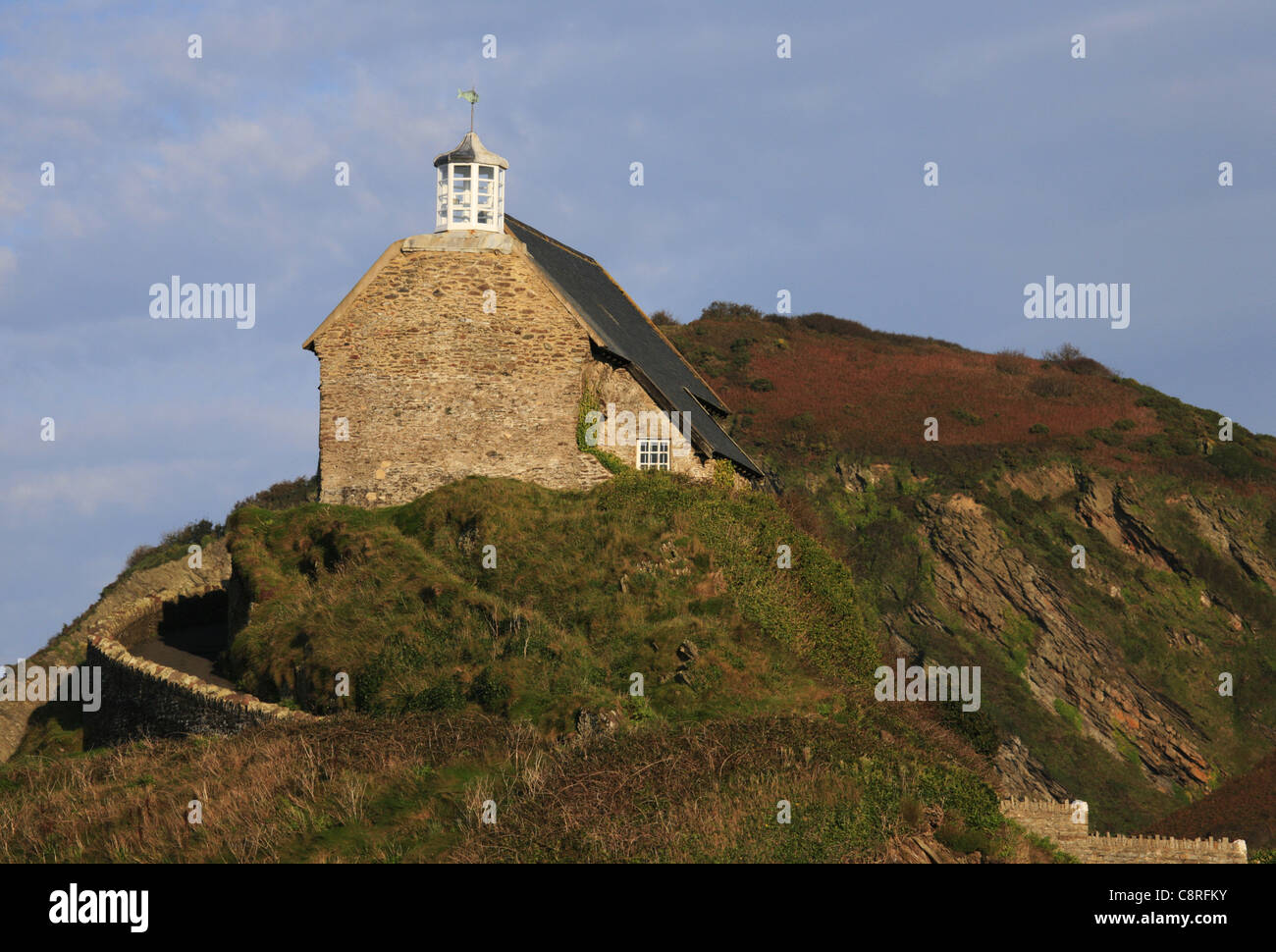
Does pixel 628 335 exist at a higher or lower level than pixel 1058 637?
higher

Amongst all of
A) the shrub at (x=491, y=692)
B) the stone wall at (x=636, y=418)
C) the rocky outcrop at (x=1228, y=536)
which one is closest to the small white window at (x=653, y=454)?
the stone wall at (x=636, y=418)

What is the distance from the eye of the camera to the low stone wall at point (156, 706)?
87.4ft

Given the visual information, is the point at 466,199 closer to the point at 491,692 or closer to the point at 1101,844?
the point at 491,692

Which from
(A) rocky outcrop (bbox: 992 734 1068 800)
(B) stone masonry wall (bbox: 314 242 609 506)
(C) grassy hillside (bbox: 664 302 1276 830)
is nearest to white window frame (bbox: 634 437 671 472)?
(B) stone masonry wall (bbox: 314 242 609 506)

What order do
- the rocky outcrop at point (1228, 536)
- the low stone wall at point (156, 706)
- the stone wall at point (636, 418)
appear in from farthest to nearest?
1. the rocky outcrop at point (1228, 536)
2. the stone wall at point (636, 418)
3. the low stone wall at point (156, 706)

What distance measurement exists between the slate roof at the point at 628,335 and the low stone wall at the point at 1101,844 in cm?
1253

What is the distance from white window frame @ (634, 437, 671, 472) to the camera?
34.5m

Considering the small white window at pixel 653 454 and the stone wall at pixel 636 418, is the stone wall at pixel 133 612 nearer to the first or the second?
the stone wall at pixel 636 418

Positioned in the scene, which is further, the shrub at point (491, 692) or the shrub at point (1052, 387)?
the shrub at point (1052, 387)

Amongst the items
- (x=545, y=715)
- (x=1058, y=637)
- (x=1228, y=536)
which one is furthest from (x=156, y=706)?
(x=1228, y=536)

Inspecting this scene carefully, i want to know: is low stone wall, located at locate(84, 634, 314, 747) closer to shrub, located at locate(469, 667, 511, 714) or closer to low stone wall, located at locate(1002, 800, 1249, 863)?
shrub, located at locate(469, 667, 511, 714)

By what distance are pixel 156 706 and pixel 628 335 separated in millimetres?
18131

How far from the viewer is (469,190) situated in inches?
1410

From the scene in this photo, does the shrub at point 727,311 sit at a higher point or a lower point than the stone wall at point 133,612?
higher
